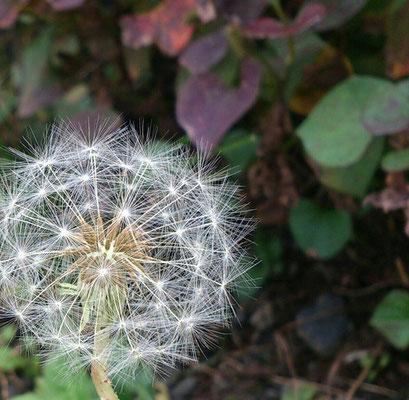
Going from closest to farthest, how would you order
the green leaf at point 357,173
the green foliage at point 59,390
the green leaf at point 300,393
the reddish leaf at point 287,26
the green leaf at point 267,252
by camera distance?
the green foliage at point 59,390 < the reddish leaf at point 287,26 < the green leaf at point 357,173 < the green leaf at point 300,393 < the green leaf at point 267,252

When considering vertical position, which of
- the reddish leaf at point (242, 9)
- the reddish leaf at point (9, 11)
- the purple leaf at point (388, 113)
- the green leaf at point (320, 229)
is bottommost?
the green leaf at point (320, 229)

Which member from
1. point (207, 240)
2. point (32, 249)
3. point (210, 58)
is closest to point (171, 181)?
point (207, 240)

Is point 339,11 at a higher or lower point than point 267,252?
higher

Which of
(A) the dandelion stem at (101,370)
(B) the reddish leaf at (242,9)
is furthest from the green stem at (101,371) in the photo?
(B) the reddish leaf at (242,9)

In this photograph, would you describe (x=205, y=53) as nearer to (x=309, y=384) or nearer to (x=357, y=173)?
(x=357, y=173)

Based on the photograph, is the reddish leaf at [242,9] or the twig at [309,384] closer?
the reddish leaf at [242,9]

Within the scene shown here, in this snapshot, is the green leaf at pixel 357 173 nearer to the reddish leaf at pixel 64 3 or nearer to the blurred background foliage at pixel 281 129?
the blurred background foliage at pixel 281 129

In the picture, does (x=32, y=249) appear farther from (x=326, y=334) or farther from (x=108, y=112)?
(x=326, y=334)

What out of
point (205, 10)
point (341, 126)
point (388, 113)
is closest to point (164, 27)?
point (205, 10)
